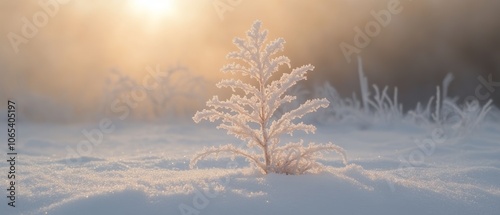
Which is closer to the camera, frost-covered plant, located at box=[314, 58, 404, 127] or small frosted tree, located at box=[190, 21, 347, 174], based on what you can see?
small frosted tree, located at box=[190, 21, 347, 174]

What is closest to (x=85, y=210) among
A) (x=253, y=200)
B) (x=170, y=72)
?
(x=253, y=200)

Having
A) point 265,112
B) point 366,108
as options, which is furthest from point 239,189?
point 366,108

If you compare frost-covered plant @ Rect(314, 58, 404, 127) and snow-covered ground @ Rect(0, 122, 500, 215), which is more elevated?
frost-covered plant @ Rect(314, 58, 404, 127)

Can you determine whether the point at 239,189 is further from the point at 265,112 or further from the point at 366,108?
the point at 366,108

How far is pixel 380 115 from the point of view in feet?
35.3

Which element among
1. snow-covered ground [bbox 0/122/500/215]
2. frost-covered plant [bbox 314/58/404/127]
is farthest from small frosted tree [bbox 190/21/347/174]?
frost-covered plant [bbox 314/58/404/127]

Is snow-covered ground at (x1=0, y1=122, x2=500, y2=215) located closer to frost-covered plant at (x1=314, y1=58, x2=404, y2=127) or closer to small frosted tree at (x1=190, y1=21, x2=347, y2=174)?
small frosted tree at (x1=190, y1=21, x2=347, y2=174)

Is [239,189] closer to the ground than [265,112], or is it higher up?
closer to the ground

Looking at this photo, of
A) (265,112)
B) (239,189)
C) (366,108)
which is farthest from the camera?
(366,108)

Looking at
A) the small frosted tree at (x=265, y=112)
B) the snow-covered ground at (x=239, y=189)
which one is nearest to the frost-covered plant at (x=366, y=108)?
the snow-covered ground at (x=239, y=189)

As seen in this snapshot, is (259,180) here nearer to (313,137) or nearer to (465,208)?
(465,208)

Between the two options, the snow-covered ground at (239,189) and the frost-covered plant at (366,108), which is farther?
the frost-covered plant at (366,108)

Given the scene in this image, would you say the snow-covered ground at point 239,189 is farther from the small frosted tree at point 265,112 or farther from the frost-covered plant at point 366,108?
the frost-covered plant at point 366,108

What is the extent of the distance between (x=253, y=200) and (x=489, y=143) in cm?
614
